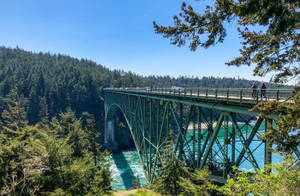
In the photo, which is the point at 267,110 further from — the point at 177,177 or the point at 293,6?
the point at 177,177

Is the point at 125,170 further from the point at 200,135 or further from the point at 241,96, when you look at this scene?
the point at 241,96

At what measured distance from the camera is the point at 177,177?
40.9ft

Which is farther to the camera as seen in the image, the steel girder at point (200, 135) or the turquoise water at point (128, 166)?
the turquoise water at point (128, 166)

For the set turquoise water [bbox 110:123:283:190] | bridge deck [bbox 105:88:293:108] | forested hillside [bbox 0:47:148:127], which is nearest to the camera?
bridge deck [bbox 105:88:293:108]

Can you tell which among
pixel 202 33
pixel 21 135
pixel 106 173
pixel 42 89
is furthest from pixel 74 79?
pixel 202 33

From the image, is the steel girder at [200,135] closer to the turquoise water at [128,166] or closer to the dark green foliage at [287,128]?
the dark green foliage at [287,128]

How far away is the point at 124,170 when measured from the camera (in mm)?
43625

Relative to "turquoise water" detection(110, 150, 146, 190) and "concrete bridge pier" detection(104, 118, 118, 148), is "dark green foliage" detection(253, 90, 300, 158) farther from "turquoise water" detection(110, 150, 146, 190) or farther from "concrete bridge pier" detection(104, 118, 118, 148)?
"concrete bridge pier" detection(104, 118, 118, 148)

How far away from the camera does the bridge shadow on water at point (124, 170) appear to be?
122 feet

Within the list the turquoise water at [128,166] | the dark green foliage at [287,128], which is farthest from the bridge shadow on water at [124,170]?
the dark green foliage at [287,128]

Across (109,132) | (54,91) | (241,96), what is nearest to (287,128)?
(241,96)

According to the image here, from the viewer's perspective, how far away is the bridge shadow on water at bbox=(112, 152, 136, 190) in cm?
3729

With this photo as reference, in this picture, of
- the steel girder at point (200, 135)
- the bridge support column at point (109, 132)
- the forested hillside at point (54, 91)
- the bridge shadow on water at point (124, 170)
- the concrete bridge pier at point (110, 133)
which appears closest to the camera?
the steel girder at point (200, 135)

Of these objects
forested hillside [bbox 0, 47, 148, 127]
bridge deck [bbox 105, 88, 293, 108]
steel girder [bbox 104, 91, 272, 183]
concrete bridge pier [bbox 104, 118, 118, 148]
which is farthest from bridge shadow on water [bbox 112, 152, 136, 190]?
forested hillside [bbox 0, 47, 148, 127]
